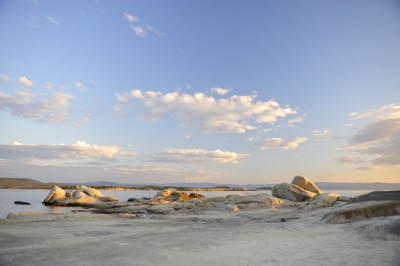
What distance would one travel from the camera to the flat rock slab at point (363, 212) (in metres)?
12.3

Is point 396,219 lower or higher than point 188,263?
higher

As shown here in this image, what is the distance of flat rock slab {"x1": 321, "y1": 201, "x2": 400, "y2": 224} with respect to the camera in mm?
12305

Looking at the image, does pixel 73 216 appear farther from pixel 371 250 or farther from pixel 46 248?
pixel 371 250

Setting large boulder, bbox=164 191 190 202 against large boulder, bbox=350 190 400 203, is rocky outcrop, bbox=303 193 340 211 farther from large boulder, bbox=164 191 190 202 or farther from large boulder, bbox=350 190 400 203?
large boulder, bbox=164 191 190 202

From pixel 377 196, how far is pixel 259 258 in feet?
43.1

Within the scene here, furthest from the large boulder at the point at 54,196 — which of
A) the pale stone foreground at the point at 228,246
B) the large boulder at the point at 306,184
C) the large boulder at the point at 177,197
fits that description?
the large boulder at the point at 306,184

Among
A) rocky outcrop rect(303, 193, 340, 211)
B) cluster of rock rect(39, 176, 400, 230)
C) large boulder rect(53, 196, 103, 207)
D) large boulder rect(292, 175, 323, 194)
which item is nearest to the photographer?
cluster of rock rect(39, 176, 400, 230)

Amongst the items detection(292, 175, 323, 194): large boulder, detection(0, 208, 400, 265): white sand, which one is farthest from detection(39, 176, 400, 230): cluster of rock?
detection(0, 208, 400, 265): white sand

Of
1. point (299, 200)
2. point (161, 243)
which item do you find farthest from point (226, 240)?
point (299, 200)

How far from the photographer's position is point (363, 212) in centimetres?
1240

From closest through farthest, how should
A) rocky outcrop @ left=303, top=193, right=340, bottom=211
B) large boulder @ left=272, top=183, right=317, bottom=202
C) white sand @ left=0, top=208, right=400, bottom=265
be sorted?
white sand @ left=0, top=208, right=400, bottom=265
rocky outcrop @ left=303, top=193, right=340, bottom=211
large boulder @ left=272, top=183, right=317, bottom=202

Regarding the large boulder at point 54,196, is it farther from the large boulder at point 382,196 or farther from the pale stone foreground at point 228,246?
the large boulder at point 382,196

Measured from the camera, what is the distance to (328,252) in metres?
7.30

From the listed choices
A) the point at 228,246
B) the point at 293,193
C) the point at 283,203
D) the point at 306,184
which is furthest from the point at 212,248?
the point at 306,184
